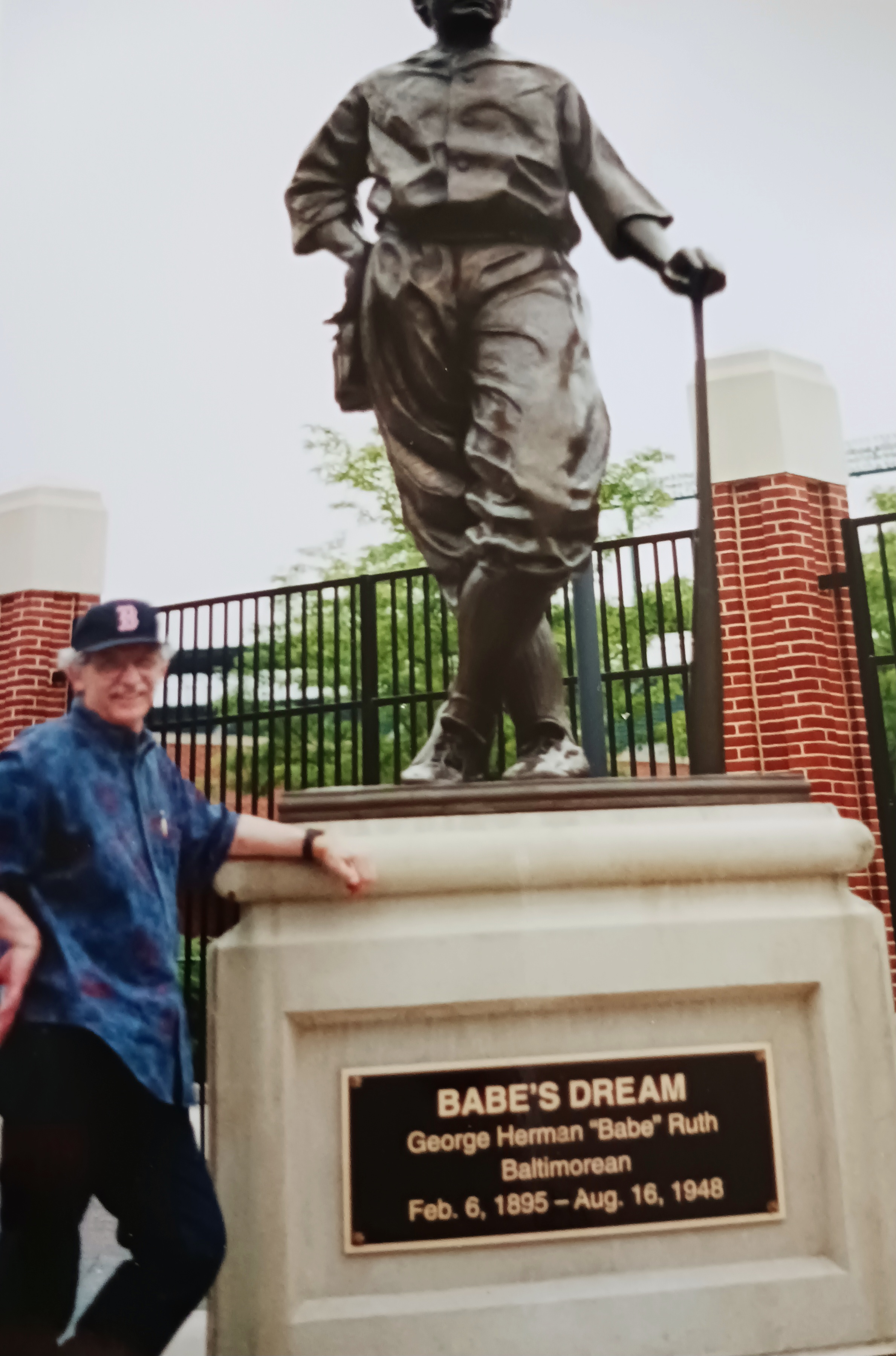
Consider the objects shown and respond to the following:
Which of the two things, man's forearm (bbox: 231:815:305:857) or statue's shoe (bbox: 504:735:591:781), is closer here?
man's forearm (bbox: 231:815:305:857)

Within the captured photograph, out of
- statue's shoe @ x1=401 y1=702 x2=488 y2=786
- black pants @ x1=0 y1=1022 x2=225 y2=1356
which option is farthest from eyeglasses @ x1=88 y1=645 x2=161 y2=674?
statue's shoe @ x1=401 y1=702 x2=488 y2=786

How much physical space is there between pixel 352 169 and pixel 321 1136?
2228 mm

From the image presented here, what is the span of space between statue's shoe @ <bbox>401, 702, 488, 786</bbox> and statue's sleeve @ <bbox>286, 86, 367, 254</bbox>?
1264 mm

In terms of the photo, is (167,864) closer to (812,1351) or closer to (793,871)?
(793,871)

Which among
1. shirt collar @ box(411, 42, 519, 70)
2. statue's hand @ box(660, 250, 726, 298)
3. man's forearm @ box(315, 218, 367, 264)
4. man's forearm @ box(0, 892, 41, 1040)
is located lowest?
man's forearm @ box(0, 892, 41, 1040)

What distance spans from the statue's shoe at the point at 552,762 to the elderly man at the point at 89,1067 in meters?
0.89

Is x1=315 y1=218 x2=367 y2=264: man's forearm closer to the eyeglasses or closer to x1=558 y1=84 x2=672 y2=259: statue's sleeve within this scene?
x1=558 y1=84 x2=672 y2=259: statue's sleeve

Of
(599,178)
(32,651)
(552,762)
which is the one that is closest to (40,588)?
(32,651)

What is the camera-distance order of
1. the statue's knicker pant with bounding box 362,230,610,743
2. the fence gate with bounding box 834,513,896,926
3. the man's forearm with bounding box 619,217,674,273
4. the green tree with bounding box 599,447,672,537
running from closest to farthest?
1. the statue's knicker pant with bounding box 362,230,610,743
2. the man's forearm with bounding box 619,217,674,273
3. the fence gate with bounding box 834,513,896,926
4. the green tree with bounding box 599,447,672,537

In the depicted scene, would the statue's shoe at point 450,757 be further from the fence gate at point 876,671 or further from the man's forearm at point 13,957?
the fence gate at point 876,671

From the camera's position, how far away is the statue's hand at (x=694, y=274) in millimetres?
2391

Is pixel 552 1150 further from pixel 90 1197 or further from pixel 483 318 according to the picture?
pixel 483 318

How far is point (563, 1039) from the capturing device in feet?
6.48

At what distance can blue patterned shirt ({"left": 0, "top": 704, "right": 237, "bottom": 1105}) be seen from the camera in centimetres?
162
